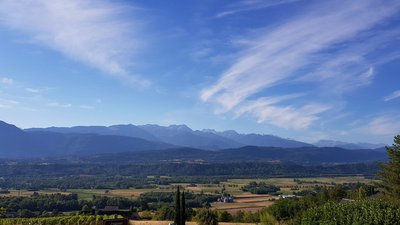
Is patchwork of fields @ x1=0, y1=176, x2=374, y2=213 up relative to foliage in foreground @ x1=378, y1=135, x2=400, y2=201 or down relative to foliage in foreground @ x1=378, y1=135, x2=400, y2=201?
down

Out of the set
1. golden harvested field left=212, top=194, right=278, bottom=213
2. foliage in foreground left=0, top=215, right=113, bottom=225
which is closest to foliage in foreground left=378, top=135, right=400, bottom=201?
foliage in foreground left=0, top=215, right=113, bottom=225

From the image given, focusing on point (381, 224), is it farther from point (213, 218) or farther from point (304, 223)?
point (213, 218)

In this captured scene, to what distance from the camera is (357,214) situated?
27438 millimetres

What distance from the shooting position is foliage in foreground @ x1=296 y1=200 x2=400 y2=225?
86.0 feet

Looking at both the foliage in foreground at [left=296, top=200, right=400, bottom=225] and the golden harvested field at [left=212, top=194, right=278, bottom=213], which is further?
the golden harvested field at [left=212, top=194, right=278, bottom=213]

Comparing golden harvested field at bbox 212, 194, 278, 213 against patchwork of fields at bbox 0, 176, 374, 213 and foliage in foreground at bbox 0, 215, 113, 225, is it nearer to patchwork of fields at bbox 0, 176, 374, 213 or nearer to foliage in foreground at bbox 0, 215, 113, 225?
patchwork of fields at bbox 0, 176, 374, 213

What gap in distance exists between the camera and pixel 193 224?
40.6 metres

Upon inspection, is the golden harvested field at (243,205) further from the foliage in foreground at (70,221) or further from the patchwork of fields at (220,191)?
the foliage in foreground at (70,221)

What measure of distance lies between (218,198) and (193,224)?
2483 inches

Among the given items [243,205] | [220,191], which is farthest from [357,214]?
[220,191]

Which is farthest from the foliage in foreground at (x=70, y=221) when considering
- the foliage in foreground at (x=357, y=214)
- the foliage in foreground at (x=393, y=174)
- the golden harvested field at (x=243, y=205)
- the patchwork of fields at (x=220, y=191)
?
the patchwork of fields at (x=220, y=191)

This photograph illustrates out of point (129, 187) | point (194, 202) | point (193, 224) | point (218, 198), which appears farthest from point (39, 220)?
point (129, 187)

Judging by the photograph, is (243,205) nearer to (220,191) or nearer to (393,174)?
(220,191)

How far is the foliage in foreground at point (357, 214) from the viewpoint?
26.2m
